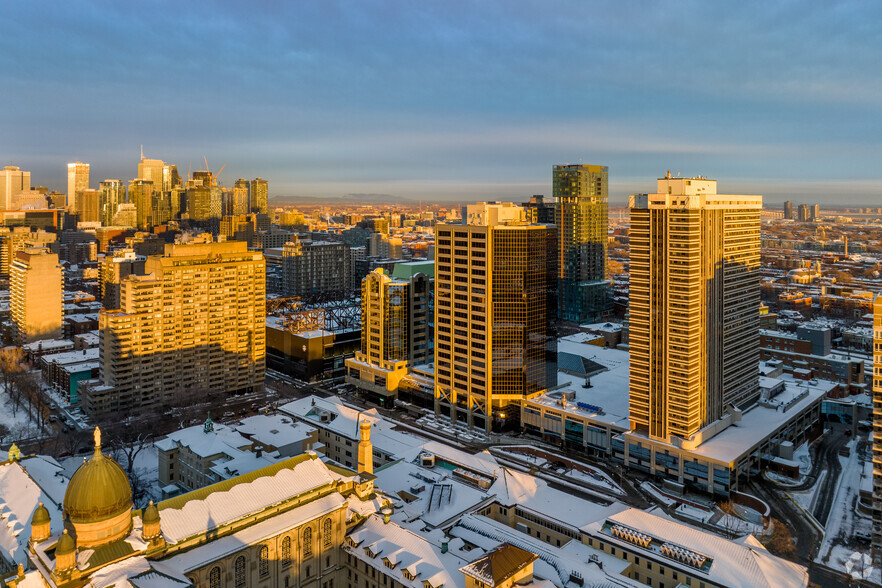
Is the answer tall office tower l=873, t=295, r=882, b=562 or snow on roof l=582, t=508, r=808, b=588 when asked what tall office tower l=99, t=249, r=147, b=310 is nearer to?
snow on roof l=582, t=508, r=808, b=588

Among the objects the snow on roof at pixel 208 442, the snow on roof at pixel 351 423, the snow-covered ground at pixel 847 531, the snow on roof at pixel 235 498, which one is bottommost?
the snow-covered ground at pixel 847 531

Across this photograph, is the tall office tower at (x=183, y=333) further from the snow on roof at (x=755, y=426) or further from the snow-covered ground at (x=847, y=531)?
the snow-covered ground at (x=847, y=531)

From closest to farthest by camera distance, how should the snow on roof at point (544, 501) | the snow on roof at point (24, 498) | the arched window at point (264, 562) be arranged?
1. the arched window at point (264, 562)
2. the snow on roof at point (24, 498)
3. the snow on roof at point (544, 501)

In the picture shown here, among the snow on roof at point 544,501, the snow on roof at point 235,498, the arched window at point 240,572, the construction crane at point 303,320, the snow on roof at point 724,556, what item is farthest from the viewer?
the construction crane at point 303,320

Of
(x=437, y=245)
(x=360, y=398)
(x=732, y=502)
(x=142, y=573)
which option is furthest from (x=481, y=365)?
(x=142, y=573)

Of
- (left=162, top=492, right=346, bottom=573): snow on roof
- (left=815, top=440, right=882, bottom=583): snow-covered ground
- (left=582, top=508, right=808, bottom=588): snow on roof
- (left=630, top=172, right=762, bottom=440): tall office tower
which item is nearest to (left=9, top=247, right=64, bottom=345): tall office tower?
(left=162, top=492, right=346, bottom=573): snow on roof

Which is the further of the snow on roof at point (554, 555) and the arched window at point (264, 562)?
the snow on roof at point (554, 555)

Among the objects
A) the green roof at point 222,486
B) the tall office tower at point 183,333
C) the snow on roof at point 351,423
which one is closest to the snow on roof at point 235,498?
the green roof at point 222,486

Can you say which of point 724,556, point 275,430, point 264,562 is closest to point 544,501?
point 724,556
